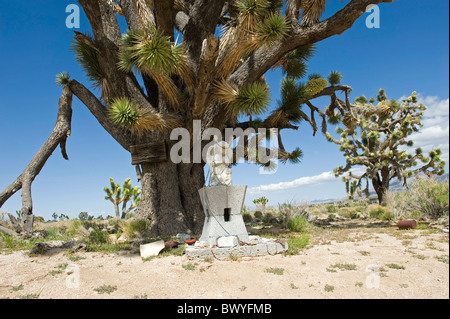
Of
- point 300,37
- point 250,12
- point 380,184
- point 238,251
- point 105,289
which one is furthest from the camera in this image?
point 380,184

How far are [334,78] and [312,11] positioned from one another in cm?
308

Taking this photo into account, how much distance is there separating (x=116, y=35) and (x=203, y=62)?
11.4 feet

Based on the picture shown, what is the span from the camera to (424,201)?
7.91 meters

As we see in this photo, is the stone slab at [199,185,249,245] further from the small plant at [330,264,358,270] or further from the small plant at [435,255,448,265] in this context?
the small plant at [435,255,448,265]

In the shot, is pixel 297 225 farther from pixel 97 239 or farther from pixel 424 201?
pixel 97 239

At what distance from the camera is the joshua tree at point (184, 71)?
5809 millimetres

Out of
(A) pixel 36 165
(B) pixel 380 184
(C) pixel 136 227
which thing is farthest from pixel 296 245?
(B) pixel 380 184

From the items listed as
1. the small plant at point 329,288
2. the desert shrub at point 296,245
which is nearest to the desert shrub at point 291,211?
the desert shrub at point 296,245

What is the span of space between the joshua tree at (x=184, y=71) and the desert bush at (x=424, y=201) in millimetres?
3410

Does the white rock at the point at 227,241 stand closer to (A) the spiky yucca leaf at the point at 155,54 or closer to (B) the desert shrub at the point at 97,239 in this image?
(B) the desert shrub at the point at 97,239

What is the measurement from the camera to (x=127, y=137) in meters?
8.42
